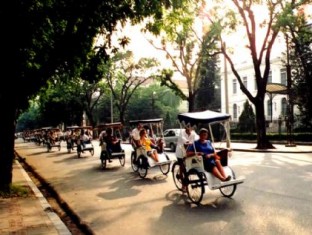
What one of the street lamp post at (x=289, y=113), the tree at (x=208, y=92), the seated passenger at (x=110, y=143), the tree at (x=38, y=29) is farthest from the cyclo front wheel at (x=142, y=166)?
the tree at (x=208, y=92)

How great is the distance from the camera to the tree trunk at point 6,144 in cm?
1116

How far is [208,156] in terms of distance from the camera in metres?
9.00

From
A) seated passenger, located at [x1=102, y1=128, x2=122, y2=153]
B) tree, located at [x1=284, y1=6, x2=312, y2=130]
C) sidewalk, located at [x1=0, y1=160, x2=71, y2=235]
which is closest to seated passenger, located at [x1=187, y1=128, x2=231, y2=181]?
sidewalk, located at [x1=0, y1=160, x2=71, y2=235]

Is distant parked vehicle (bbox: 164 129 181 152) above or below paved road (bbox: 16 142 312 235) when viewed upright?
above

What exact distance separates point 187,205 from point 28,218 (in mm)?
3470

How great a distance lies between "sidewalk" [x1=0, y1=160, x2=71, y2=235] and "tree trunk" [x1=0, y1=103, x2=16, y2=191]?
1219 mm

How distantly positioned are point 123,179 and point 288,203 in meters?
6.40

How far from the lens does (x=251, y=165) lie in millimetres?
15859

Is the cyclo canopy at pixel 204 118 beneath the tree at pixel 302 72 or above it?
beneath

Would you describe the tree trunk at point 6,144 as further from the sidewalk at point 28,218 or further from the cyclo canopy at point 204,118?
the cyclo canopy at point 204,118

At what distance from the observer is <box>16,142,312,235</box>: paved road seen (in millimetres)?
6965

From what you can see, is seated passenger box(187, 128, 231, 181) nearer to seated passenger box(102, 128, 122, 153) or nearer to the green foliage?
seated passenger box(102, 128, 122, 153)

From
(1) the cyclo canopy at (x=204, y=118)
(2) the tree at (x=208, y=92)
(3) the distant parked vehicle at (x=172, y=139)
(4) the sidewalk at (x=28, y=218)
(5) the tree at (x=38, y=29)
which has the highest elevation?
(2) the tree at (x=208, y=92)

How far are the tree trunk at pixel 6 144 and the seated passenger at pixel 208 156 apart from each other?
536 cm
